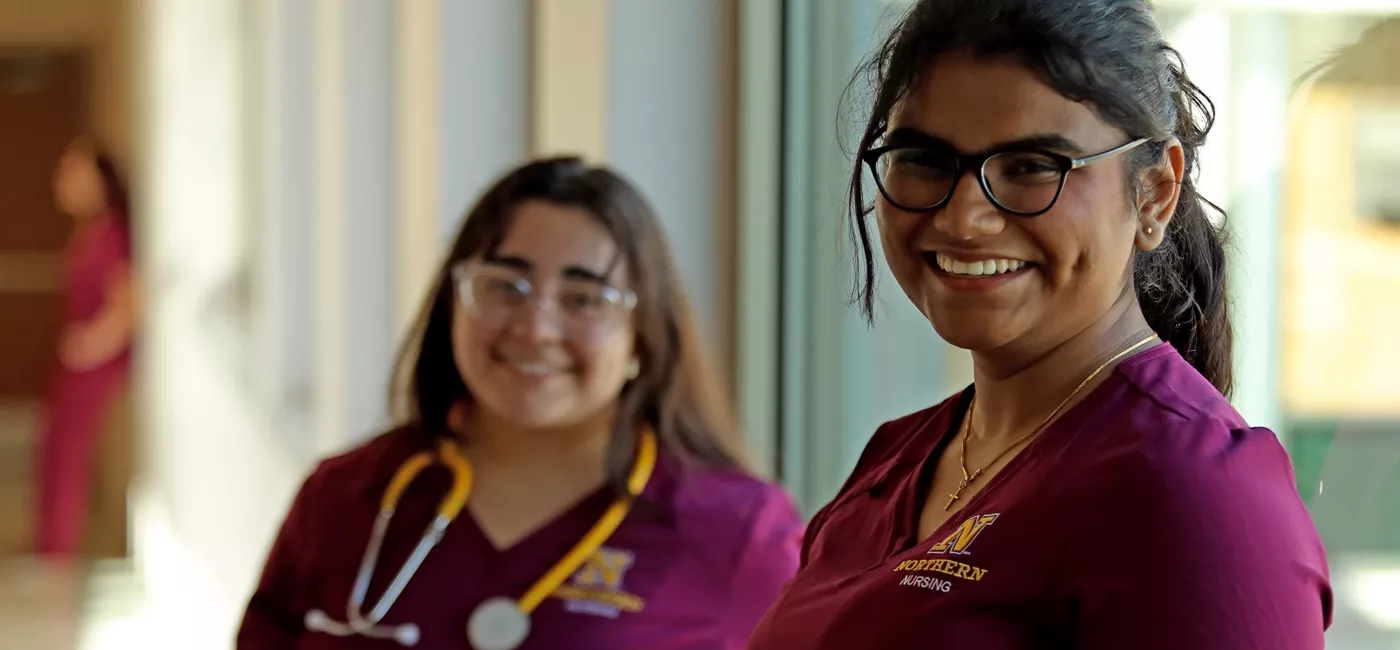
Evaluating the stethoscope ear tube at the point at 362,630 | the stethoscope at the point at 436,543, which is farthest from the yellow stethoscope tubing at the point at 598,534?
the stethoscope ear tube at the point at 362,630

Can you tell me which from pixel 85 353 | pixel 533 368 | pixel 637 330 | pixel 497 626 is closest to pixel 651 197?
pixel 637 330

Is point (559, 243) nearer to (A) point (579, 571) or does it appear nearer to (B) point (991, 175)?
(A) point (579, 571)

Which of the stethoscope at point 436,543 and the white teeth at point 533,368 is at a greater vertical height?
the white teeth at point 533,368

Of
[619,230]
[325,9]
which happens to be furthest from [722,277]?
[325,9]

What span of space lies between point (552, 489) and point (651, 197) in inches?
22.4

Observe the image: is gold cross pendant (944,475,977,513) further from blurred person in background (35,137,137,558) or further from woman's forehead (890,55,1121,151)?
blurred person in background (35,137,137,558)

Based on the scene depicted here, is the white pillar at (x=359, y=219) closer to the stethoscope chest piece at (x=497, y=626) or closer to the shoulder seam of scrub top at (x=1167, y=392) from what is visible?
the stethoscope chest piece at (x=497, y=626)

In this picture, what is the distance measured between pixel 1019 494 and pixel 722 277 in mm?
1435

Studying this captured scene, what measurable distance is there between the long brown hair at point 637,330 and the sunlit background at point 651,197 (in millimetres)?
228

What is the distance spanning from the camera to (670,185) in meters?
2.31

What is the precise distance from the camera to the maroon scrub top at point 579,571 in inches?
69.7

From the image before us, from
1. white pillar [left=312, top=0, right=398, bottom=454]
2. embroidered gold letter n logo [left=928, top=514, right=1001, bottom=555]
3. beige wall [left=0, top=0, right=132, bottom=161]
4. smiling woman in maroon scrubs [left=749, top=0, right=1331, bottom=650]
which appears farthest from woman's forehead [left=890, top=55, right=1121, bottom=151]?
beige wall [left=0, top=0, right=132, bottom=161]

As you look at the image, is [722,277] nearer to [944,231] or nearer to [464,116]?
[464,116]

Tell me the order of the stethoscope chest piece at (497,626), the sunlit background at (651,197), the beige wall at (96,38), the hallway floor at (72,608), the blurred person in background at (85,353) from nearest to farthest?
the sunlit background at (651,197) < the stethoscope chest piece at (497,626) < the hallway floor at (72,608) < the blurred person in background at (85,353) < the beige wall at (96,38)
